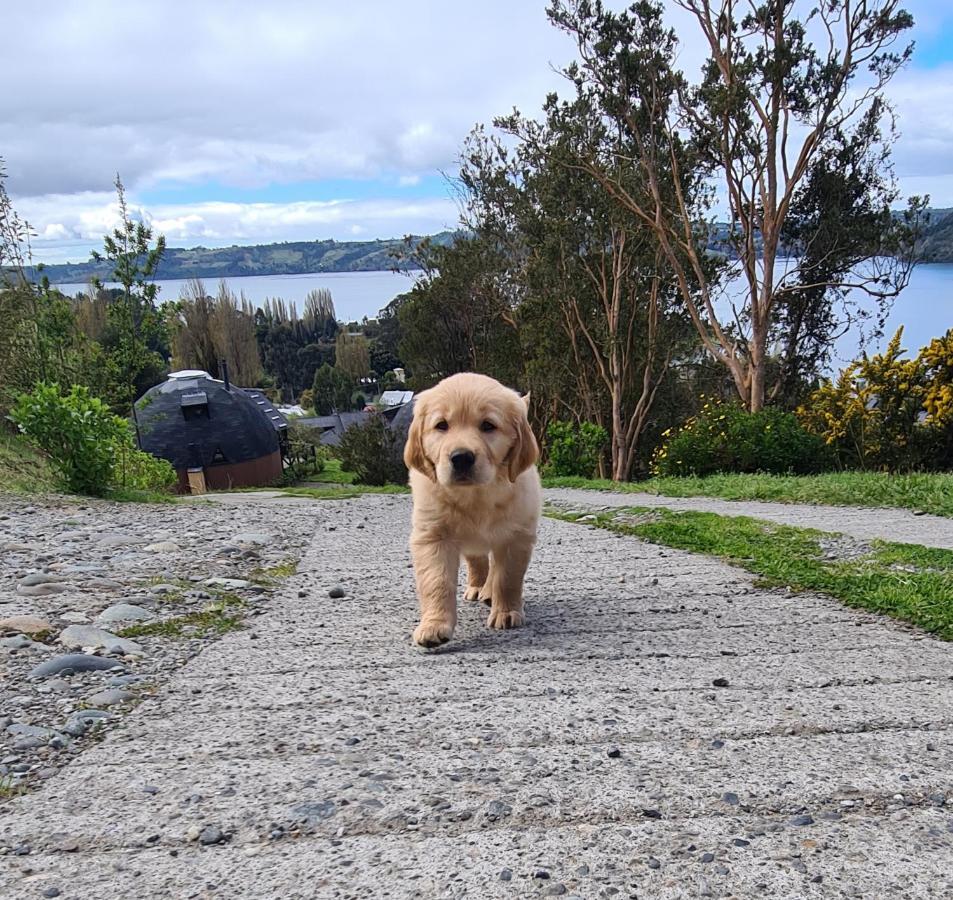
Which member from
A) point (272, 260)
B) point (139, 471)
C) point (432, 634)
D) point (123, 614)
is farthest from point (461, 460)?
point (272, 260)

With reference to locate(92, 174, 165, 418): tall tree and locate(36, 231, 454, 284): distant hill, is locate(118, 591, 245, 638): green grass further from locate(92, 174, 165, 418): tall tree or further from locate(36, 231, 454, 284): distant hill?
locate(36, 231, 454, 284): distant hill

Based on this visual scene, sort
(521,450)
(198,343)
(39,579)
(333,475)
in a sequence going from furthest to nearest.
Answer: (198,343), (333,475), (39,579), (521,450)

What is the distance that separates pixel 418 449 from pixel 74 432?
21.9ft

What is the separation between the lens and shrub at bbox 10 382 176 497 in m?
9.62

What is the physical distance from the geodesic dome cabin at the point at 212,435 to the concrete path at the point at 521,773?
37.9 metres

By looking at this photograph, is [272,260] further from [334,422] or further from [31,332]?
[31,332]

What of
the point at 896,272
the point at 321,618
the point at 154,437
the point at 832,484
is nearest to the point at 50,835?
the point at 321,618

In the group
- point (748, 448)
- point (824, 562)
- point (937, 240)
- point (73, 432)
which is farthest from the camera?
point (937, 240)

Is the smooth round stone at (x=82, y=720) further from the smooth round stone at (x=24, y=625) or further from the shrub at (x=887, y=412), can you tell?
the shrub at (x=887, y=412)

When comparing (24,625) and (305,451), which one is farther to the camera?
(305,451)

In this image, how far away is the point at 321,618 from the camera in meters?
4.83

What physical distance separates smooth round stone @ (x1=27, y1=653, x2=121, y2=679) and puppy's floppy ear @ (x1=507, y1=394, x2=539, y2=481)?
197cm

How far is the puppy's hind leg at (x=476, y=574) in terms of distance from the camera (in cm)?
528

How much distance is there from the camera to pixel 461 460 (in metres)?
4.03
